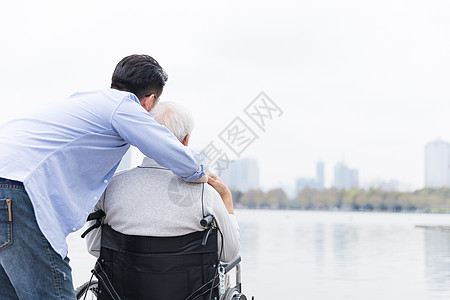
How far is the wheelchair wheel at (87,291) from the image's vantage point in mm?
1968

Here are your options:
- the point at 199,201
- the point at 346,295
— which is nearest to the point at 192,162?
the point at 199,201

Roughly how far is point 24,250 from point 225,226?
647 mm

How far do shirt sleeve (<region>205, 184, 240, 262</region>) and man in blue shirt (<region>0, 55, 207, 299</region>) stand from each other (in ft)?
0.57

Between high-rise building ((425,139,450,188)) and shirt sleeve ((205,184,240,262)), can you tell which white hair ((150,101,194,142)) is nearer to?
shirt sleeve ((205,184,240,262))

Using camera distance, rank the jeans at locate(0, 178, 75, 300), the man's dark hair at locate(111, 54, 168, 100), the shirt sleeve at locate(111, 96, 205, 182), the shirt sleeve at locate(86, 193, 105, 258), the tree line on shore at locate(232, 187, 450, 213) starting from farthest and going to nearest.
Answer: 1. the tree line on shore at locate(232, 187, 450, 213)
2. the shirt sleeve at locate(86, 193, 105, 258)
3. the man's dark hair at locate(111, 54, 168, 100)
4. the shirt sleeve at locate(111, 96, 205, 182)
5. the jeans at locate(0, 178, 75, 300)

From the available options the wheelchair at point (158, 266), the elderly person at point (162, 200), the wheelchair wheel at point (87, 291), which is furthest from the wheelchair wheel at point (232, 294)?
the wheelchair wheel at point (87, 291)

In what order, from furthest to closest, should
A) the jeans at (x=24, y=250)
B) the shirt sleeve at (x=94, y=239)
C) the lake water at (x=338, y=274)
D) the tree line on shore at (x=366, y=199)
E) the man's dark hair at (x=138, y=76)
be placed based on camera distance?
1. the tree line on shore at (x=366, y=199)
2. the lake water at (x=338, y=274)
3. the shirt sleeve at (x=94, y=239)
4. the man's dark hair at (x=138, y=76)
5. the jeans at (x=24, y=250)

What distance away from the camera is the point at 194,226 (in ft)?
5.95

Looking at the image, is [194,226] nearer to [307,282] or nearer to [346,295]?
[346,295]

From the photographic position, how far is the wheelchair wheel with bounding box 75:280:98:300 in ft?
6.46

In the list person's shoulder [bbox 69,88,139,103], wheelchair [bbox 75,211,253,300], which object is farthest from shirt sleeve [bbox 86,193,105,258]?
person's shoulder [bbox 69,88,139,103]

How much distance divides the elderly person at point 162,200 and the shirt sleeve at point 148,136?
0.17 m

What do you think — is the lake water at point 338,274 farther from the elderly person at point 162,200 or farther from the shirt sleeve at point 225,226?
the elderly person at point 162,200

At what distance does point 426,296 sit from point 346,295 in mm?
657
